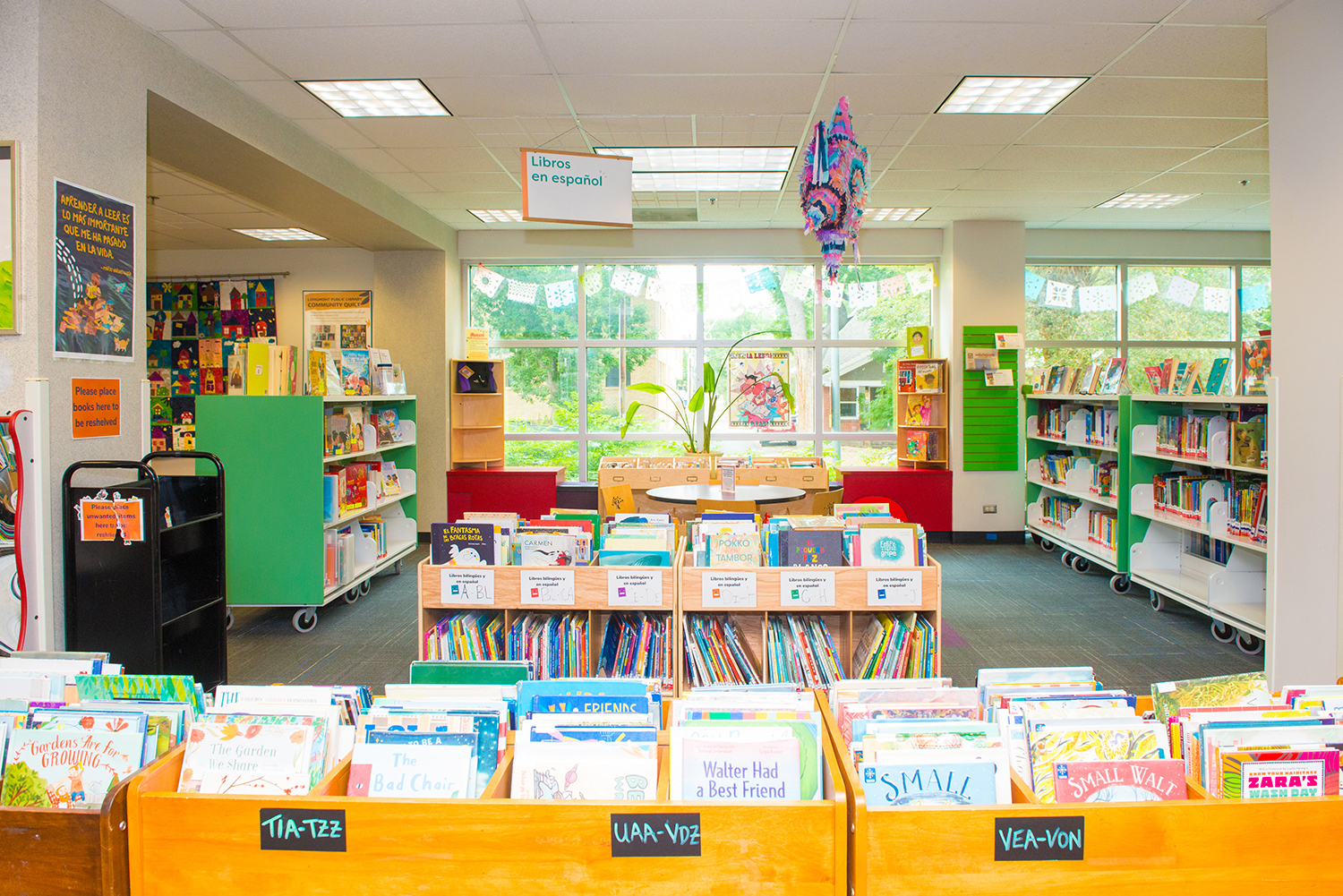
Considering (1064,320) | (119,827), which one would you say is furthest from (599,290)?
(119,827)

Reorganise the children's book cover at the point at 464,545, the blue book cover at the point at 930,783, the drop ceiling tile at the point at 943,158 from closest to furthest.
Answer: the blue book cover at the point at 930,783 < the children's book cover at the point at 464,545 < the drop ceiling tile at the point at 943,158

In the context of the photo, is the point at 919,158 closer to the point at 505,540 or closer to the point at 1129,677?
the point at 1129,677

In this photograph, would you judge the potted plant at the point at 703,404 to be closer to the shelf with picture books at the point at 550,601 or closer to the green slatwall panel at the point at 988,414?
the green slatwall panel at the point at 988,414

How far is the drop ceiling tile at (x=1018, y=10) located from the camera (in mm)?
3410

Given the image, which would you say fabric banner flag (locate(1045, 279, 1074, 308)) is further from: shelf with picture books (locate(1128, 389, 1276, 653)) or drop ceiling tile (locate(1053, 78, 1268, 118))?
drop ceiling tile (locate(1053, 78, 1268, 118))

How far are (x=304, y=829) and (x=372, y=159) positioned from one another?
543 centimetres

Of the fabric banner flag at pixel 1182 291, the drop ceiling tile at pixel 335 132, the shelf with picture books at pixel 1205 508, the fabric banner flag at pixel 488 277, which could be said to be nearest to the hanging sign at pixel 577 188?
the drop ceiling tile at pixel 335 132

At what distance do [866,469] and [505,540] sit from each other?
5.67 m

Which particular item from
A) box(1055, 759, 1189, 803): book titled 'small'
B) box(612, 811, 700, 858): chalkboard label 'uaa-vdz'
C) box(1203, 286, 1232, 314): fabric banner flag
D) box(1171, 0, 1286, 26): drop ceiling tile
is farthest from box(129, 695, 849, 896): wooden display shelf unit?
box(1203, 286, 1232, 314): fabric banner flag

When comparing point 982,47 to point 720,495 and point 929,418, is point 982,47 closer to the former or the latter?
point 720,495

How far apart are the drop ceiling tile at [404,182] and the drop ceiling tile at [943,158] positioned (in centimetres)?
366

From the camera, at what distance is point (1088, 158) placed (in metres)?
5.75

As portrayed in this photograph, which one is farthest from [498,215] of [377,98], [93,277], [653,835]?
[653,835]

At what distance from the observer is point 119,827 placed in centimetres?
128
